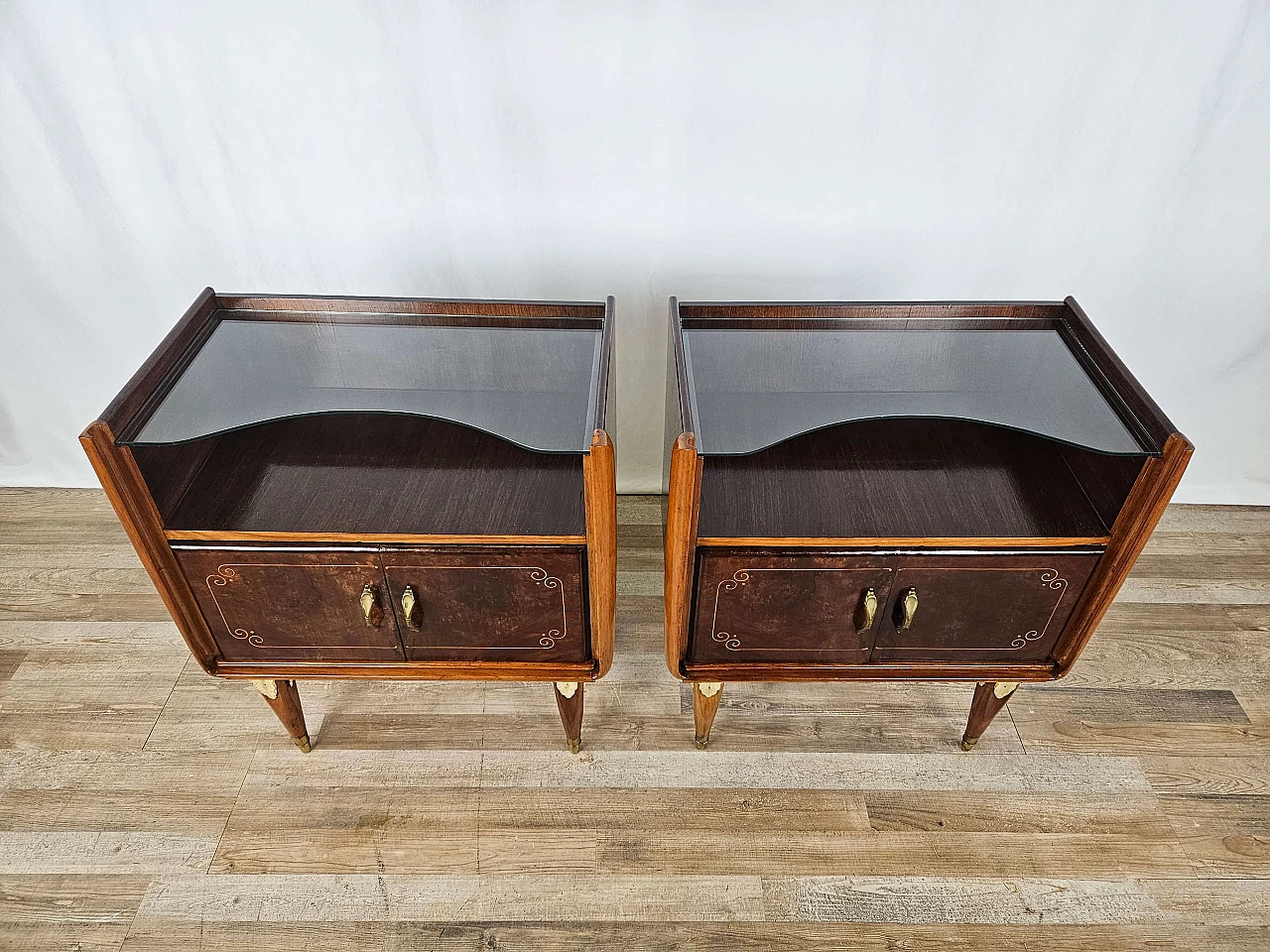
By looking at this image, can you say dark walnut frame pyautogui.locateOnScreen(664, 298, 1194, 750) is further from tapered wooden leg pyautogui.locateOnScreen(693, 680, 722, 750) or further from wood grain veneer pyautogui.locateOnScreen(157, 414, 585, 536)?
wood grain veneer pyautogui.locateOnScreen(157, 414, 585, 536)

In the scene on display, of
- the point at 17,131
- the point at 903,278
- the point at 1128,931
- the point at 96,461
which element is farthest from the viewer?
the point at 903,278

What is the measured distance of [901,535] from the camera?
893 millimetres

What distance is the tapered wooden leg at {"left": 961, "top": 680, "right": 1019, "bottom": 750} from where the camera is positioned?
104 centimetres

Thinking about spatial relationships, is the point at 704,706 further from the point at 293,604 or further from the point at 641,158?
the point at 641,158

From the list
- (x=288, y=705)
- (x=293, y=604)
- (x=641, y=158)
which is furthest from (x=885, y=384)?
(x=288, y=705)

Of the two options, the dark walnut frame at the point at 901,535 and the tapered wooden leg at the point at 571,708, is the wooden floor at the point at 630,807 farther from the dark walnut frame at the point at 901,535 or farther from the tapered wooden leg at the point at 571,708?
the dark walnut frame at the point at 901,535

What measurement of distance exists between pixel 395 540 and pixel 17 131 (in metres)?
0.82

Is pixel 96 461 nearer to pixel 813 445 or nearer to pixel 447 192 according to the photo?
pixel 447 192

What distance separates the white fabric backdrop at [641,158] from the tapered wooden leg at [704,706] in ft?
1.69

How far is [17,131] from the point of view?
112 cm

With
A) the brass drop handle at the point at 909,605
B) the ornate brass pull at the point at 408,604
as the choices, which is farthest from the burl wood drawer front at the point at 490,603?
the brass drop handle at the point at 909,605

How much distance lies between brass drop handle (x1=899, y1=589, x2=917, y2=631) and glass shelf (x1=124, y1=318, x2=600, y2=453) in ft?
1.25

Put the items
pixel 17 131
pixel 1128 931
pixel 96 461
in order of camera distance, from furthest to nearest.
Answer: pixel 17 131 < pixel 1128 931 < pixel 96 461

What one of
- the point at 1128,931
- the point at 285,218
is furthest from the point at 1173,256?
the point at 285,218
